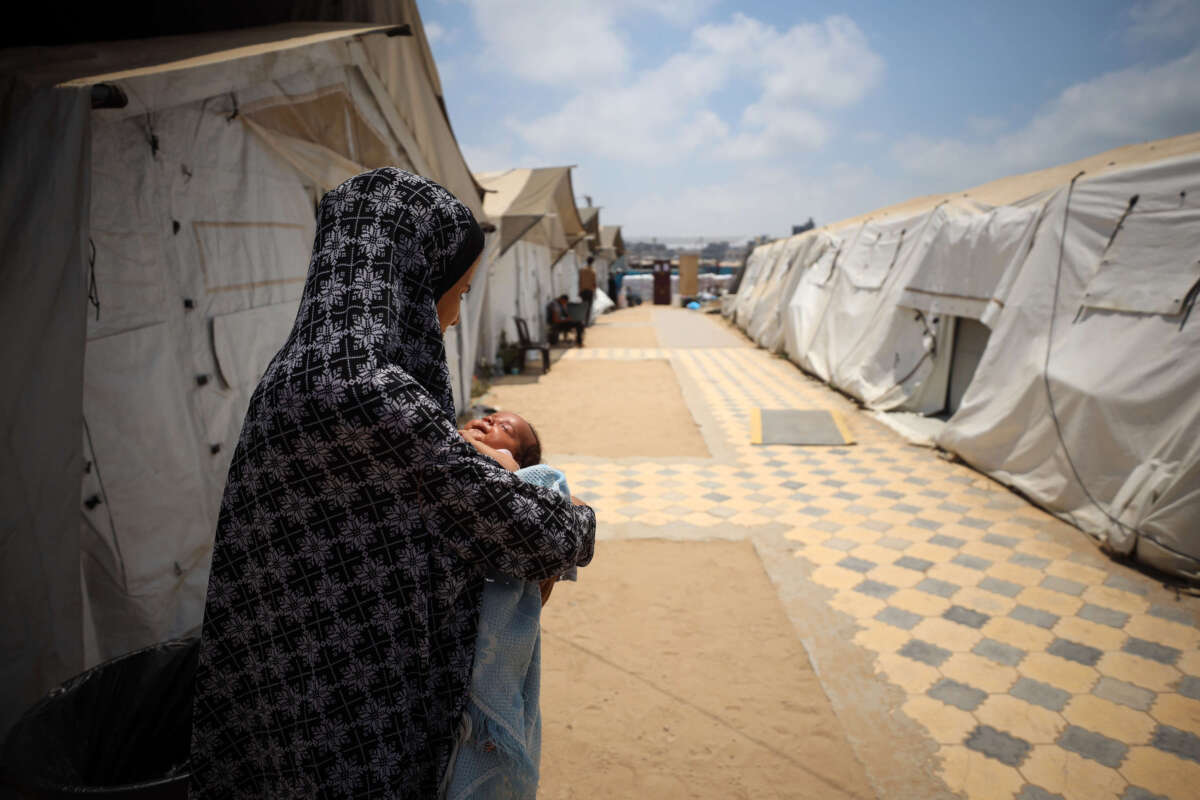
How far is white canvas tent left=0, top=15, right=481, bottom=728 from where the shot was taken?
1.64 m

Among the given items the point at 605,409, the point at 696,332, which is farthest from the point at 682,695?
the point at 696,332

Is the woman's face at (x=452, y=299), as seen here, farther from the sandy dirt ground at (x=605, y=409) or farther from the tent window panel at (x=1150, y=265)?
the tent window panel at (x=1150, y=265)

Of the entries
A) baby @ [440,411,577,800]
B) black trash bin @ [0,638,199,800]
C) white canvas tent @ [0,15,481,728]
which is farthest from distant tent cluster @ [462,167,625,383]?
baby @ [440,411,577,800]

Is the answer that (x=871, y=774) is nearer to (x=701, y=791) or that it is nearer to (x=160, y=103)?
(x=701, y=791)

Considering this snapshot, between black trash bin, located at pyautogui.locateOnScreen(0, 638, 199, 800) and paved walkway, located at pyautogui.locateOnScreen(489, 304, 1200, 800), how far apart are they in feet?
8.08

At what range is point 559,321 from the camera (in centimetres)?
1484

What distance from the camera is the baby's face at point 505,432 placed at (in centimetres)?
237

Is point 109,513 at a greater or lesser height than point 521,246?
lesser

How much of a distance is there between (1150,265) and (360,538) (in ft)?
18.8

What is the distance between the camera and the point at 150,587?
99.0 inches

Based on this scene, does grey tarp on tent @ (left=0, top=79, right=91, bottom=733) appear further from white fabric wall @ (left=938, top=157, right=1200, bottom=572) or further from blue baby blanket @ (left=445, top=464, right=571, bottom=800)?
white fabric wall @ (left=938, top=157, right=1200, bottom=572)

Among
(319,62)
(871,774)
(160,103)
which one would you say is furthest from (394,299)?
(319,62)

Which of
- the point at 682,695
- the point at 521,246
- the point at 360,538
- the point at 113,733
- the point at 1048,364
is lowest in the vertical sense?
the point at 682,695

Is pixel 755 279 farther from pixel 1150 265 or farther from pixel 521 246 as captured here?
pixel 1150 265
